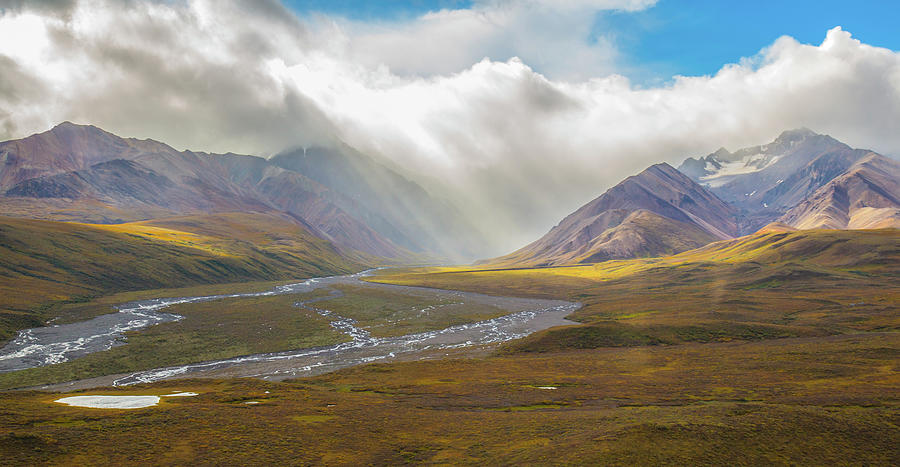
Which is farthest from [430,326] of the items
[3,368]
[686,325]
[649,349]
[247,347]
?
[3,368]

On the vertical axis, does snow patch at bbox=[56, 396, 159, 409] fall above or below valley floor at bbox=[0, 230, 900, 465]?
above

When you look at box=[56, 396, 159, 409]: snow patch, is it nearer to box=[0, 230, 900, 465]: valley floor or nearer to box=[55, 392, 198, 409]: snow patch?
box=[55, 392, 198, 409]: snow patch

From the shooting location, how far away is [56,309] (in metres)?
121

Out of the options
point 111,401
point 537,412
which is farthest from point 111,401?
point 537,412

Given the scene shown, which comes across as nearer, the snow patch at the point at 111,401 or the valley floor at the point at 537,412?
the valley floor at the point at 537,412

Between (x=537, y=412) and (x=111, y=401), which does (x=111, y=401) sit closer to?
(x=111, y=401)

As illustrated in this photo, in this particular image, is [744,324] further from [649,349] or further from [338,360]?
[338,360]

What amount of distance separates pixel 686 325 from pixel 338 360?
8559cm

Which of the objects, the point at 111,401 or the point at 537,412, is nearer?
the point at 111,401

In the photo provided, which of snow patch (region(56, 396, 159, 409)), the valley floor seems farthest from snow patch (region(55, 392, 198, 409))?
the valley floor

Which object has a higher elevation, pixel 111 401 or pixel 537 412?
pixel 111 401

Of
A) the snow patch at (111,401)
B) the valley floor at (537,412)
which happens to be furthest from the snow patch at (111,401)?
the valley floor at (537,412)

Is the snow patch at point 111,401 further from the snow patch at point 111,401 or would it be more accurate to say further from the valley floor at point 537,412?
the valley floor at point 537,412

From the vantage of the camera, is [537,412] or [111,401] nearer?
[111,401]
